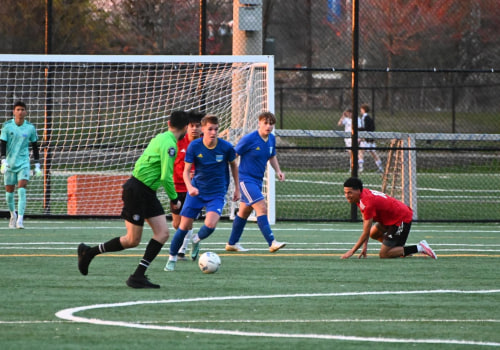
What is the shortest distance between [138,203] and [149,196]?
0.13 m

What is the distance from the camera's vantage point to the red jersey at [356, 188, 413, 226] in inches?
419

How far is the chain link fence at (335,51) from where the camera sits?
21.4 metres

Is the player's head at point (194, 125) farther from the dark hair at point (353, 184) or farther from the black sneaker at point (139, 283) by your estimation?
the black sneaker at point (139, 283)

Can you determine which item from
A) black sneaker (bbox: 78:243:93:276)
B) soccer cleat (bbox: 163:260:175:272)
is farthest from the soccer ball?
black sneaker (bbox: 78:243:93:276)

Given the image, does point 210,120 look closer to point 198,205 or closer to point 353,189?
point 198,205

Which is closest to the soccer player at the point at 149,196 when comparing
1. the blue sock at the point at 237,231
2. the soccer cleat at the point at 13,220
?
the blue sock at the point at 237,231

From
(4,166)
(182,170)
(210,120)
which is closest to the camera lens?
(210,120)

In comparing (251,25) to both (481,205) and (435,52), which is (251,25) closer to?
(481,205)

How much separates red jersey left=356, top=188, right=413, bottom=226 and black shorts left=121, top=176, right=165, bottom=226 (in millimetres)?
2925

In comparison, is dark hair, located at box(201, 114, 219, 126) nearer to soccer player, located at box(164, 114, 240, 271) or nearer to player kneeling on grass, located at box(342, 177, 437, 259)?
soccer player, located at box(164, 114, 240, 271)

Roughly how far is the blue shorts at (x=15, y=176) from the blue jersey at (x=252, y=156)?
12.9 feet

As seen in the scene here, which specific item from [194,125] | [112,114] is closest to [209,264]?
[194,125]

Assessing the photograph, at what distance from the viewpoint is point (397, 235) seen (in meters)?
11.2

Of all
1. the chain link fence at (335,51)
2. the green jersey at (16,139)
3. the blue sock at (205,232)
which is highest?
the chain link fence at (335,51)
